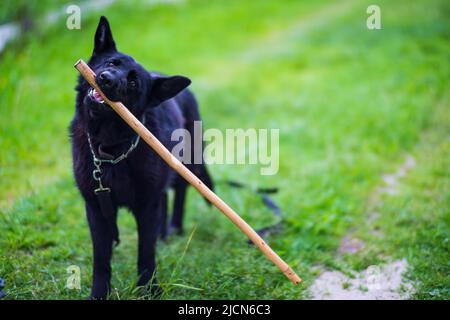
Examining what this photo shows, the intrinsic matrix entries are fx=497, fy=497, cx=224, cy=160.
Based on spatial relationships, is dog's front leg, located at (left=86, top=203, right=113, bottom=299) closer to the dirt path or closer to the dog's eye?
the dog's eye

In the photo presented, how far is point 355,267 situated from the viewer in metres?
3.83

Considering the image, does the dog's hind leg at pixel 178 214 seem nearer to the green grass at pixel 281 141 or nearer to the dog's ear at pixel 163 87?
the green grass at pixel 281 141

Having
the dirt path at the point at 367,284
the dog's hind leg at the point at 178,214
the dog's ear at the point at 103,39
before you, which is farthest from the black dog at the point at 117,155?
the dirt path at the point at 367,284

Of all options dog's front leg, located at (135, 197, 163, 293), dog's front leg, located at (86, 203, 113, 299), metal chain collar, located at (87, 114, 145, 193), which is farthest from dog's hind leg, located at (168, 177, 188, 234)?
metal chain collar, located at (87, 114, 145, 193)

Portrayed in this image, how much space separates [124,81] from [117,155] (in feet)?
1.66

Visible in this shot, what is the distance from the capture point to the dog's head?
286 centimetres

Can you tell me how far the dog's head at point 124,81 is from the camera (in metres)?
2.86

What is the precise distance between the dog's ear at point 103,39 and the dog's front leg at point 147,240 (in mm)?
1059

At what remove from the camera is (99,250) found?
331 cm

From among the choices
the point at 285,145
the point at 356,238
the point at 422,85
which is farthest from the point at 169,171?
the point at 422,85

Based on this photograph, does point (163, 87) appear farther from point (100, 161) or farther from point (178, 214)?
point (178, 214)

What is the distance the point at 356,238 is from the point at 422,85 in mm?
4066

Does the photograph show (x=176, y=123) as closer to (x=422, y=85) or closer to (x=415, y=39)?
(x=422, y=85)

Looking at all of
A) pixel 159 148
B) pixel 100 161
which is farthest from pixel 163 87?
pixel 100 161
